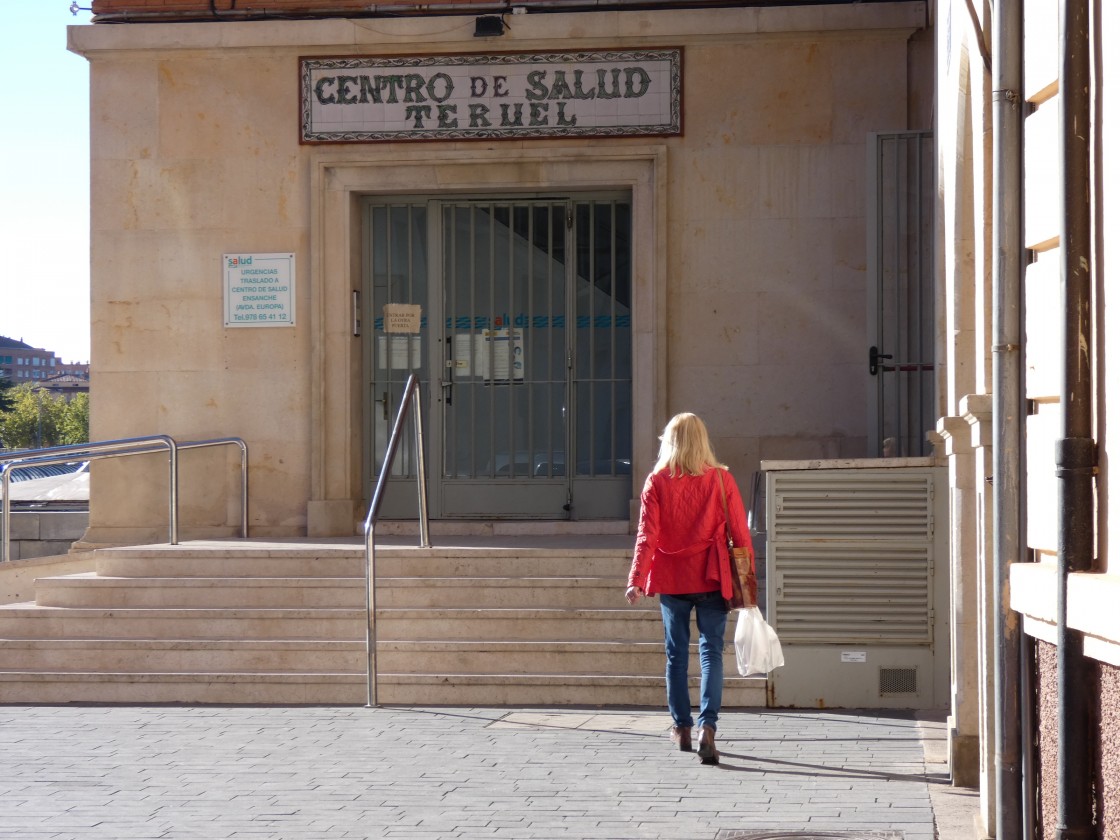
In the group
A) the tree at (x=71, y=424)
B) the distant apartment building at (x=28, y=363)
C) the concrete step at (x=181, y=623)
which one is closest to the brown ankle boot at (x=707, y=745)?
the concrete step at (x=181, y=623)

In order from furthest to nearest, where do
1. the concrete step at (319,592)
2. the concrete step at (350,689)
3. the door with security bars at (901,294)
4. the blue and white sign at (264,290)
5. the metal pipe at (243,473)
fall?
the blue and white sign at (264,290)
the metal pipe at (243,473)
the door with security bars at (901,294)
the concrete step at (319,592)
the concrete step at (350,689)

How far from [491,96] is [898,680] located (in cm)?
610

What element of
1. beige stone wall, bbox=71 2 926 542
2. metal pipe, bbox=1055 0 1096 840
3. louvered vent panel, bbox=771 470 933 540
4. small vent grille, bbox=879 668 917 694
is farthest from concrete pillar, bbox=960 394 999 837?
beige stone wall, bbox=71 2 926 542

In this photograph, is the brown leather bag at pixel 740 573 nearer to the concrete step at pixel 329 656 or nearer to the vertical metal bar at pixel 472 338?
the concrete step at pixel 329 656

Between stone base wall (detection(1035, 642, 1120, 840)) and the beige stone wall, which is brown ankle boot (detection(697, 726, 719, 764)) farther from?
the beige stone wall

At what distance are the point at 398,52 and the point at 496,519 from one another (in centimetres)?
393

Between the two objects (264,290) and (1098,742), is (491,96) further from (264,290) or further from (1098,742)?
(1098,742)

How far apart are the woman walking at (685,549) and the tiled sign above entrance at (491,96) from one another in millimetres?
5387

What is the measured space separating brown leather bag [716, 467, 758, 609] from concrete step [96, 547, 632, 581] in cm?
269

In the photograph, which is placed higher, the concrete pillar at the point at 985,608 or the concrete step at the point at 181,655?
the concrete pillar at the point at 985,608

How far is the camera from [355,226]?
13.0 metres

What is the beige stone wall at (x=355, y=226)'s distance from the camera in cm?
1226

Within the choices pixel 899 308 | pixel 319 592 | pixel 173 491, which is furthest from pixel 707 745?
pixel 173 491

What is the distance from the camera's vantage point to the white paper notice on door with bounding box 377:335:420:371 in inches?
520
